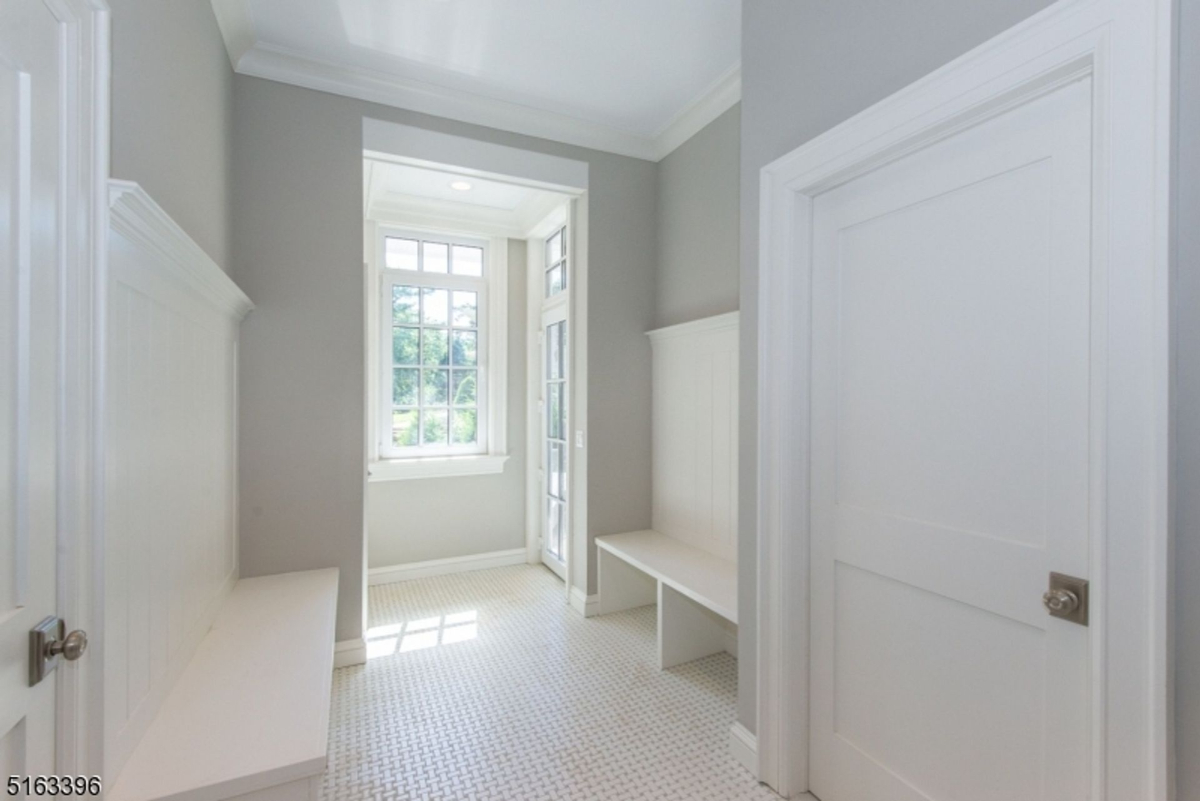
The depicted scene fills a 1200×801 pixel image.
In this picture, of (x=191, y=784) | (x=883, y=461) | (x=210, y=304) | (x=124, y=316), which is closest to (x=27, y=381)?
(x=124, y=316)

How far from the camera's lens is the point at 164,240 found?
1.33 m

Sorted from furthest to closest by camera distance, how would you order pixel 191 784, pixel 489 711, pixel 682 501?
pixel 682 501, pixel 489 711, pixel 191 784

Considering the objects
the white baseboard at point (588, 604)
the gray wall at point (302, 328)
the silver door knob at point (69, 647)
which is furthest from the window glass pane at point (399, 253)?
the silver door knob at point (69, 647)

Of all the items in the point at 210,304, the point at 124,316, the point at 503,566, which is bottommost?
the point at 503,566

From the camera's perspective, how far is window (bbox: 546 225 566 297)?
3666mm

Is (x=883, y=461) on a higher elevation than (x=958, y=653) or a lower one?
higher

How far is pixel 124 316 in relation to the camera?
118cm

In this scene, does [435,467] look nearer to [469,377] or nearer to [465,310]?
[469,377]

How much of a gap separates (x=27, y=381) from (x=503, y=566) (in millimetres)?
3496

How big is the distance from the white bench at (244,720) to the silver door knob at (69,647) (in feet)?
1.36

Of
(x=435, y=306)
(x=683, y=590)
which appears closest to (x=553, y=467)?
(x=435, y=306)

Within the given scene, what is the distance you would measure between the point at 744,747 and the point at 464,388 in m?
2.98

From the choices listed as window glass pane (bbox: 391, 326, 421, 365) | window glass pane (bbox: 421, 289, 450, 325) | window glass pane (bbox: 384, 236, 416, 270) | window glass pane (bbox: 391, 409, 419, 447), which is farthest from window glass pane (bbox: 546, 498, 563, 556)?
window glass pane (bbox: 384, 236, 416, 270)

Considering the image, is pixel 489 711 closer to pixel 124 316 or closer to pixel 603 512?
pixel 603 512
